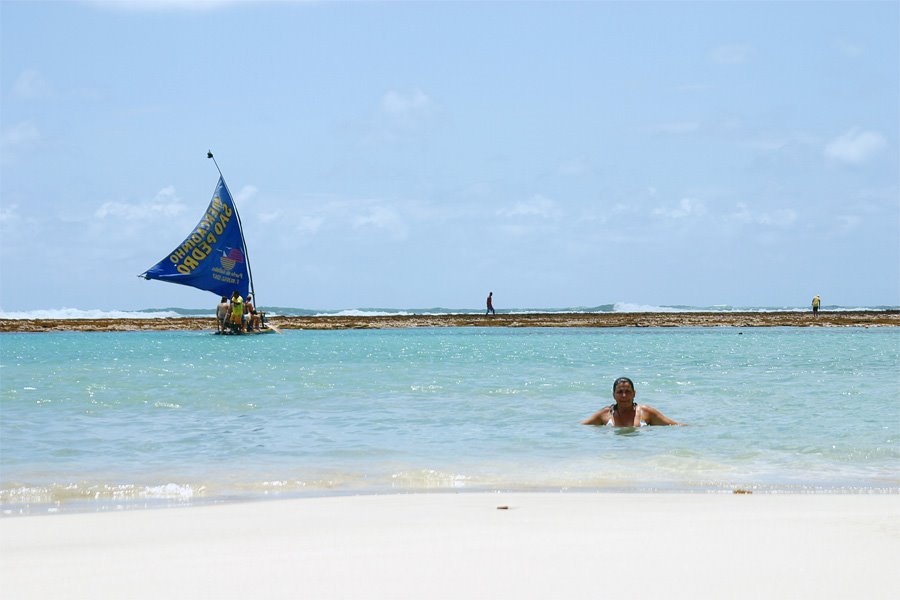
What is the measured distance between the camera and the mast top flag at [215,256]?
40.5 m

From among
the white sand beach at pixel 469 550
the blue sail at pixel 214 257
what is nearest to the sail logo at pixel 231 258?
the blue sail at pixel 214 257

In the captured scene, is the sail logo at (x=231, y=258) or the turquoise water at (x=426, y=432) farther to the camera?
the sail logo at (x=231, y=258)

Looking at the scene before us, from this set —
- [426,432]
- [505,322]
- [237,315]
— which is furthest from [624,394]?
[505,322]

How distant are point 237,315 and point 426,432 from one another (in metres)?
30.5

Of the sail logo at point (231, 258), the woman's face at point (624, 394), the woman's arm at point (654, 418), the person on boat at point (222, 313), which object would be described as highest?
the sail logo at point (231, 258)

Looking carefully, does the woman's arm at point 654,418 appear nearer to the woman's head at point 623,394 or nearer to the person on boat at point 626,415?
the person on boat at point 626,415

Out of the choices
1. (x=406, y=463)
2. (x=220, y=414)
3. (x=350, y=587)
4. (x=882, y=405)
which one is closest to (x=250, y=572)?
(x=350, y=587)

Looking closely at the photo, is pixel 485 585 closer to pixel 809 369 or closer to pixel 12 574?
pixel 12 574

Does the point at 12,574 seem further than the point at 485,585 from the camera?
Yes

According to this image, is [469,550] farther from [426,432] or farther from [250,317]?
[250,317]

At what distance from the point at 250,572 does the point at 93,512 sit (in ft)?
8.96

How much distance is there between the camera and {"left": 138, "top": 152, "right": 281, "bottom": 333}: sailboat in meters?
40.5

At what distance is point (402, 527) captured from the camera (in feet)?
19.0

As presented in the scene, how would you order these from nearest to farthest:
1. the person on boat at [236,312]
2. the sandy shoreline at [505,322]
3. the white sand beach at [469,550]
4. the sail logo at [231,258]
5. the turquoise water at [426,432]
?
the white sand beach at [469,550] < the turquoise water at [426,432] < the person on boat at [236,312] < the sail logo at [231,258] < the sandy shoreline at [505,322]
